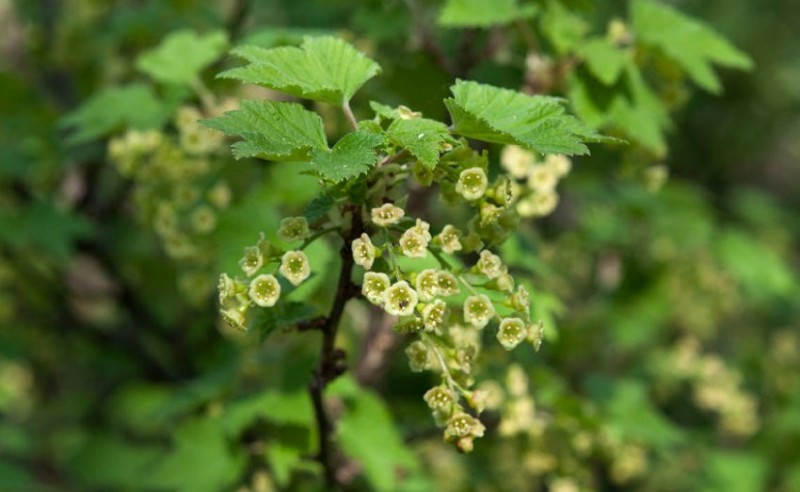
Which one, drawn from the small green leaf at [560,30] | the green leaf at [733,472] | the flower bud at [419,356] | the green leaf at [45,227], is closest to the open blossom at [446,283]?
the flower bud at [419,356]

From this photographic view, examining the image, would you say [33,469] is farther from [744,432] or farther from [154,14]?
[744,432]

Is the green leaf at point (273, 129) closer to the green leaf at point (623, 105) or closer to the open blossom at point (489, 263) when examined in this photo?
the open blossom at point (489, 263)

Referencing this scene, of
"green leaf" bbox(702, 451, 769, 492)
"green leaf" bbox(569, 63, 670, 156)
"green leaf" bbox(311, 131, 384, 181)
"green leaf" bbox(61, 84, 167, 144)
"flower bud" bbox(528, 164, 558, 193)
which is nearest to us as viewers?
"green leaf" bbox(311, 131, 384, 181)

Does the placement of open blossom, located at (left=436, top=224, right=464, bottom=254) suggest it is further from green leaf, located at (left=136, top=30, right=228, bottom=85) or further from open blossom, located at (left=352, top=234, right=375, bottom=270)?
green leaf, located at (left=136, top=30, right=228, bottom=85)

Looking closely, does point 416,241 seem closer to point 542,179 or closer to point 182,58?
point 542,179

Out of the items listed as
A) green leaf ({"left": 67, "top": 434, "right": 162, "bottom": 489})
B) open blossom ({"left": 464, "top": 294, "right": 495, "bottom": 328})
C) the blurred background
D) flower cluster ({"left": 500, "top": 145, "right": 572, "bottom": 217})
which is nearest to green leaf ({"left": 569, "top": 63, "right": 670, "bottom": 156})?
the blurred background
